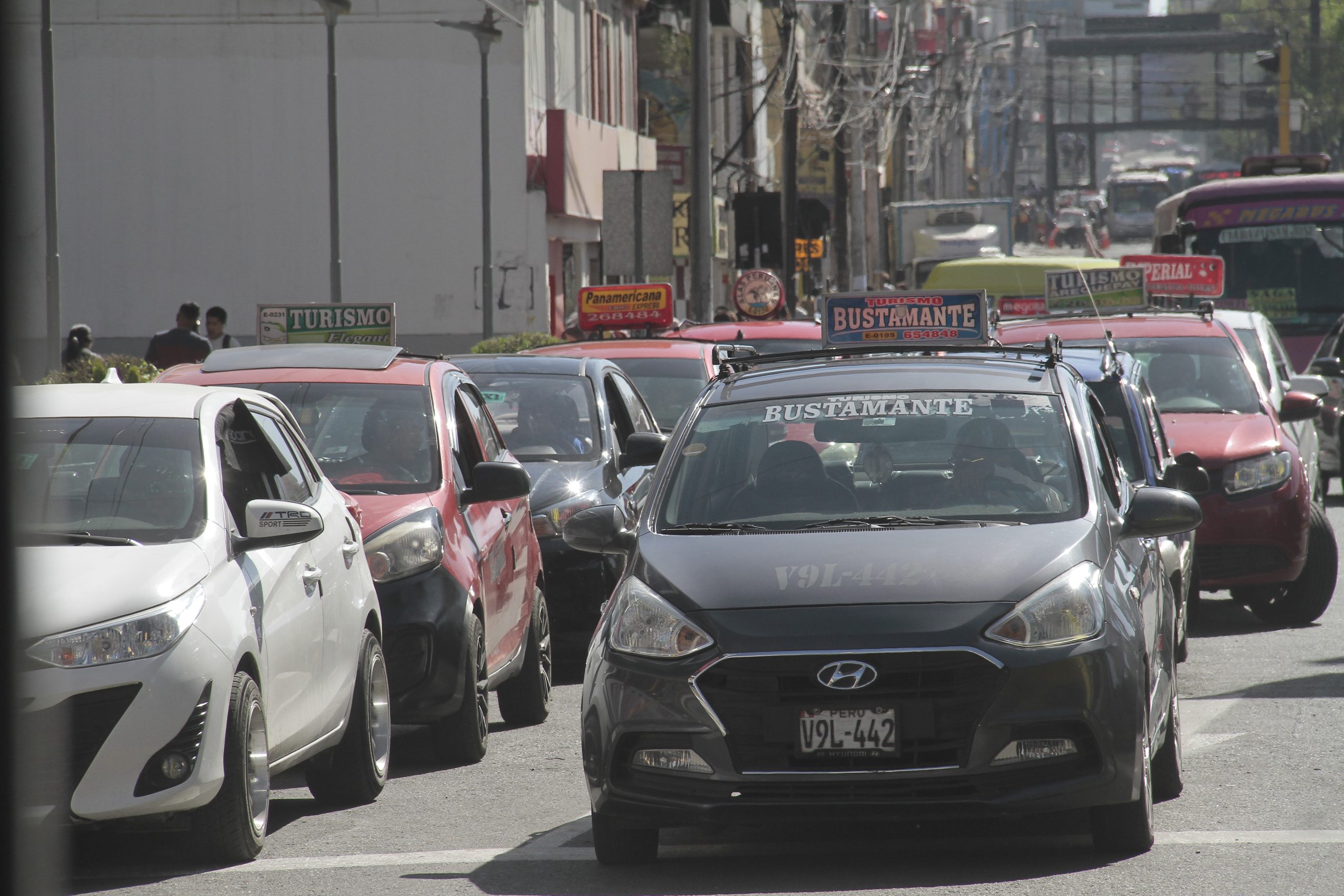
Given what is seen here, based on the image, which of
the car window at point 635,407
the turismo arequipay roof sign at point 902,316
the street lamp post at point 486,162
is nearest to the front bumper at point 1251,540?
the turismo arequipay roof sign at point 902,316

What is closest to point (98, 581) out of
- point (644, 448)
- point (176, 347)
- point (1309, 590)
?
point (644, 448)

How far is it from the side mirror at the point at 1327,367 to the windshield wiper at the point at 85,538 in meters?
14.4

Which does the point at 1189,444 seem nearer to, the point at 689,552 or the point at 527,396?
the point at 527,396

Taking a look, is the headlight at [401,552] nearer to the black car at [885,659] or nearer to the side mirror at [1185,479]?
the black car at [885,659]

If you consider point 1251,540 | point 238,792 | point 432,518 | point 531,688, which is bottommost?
point 531,688

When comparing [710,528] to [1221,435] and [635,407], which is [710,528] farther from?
[1221,435]

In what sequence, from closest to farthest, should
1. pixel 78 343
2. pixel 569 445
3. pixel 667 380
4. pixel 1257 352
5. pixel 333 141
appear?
pixel 569 445 < pixel 667 380 < pixel 1257 352 < pixel 78 343 < pixel 333 141

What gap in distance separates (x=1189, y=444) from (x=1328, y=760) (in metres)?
4.88

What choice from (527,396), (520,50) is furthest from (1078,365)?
(520,50)

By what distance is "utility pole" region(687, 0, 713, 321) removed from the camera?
26.2 m

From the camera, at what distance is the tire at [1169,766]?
7117 millimetres

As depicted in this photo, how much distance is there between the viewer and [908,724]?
5.84 meters

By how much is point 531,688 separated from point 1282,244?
20.0 metres

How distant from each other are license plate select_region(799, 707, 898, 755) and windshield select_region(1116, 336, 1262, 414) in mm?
7835
